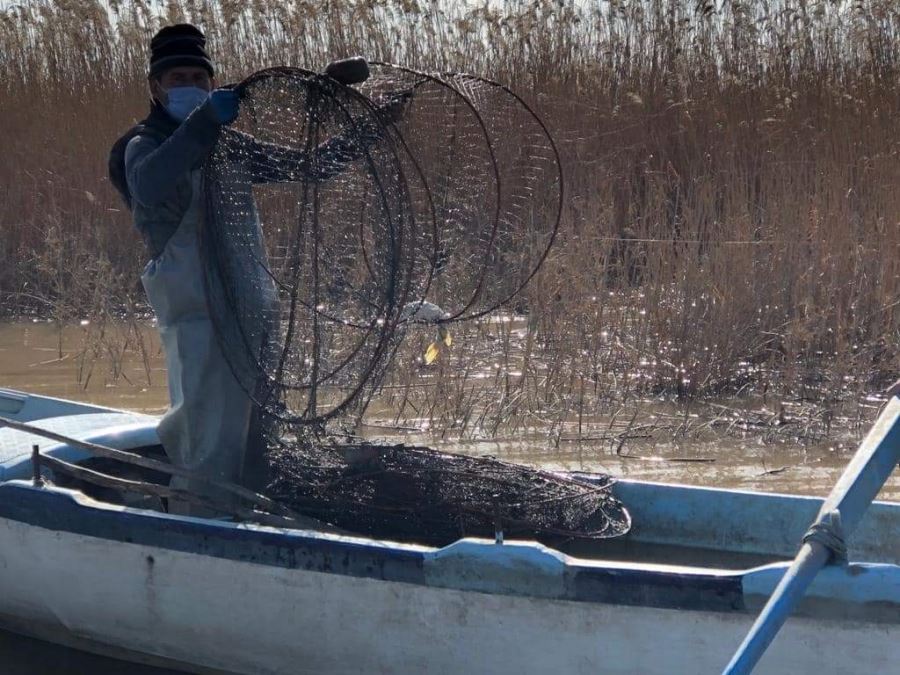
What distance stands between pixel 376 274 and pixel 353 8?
6.52 metres

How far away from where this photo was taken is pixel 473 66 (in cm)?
1012

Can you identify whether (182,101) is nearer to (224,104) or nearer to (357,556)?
(224,104)

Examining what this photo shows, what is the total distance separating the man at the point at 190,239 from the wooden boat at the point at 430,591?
348mm

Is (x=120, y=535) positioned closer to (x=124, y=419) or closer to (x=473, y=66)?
(x=124, y=419)

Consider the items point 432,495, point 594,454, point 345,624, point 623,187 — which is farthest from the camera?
point 623,187

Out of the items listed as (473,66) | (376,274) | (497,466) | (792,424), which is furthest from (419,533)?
(473,66)

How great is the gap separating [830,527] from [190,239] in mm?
2120

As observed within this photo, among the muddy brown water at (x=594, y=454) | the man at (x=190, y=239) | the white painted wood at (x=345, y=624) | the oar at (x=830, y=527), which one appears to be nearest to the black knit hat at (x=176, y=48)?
the man at (x=190, y=239)

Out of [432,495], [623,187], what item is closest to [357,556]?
[432,495]

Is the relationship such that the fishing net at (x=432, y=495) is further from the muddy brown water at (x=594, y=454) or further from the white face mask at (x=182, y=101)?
the white face mask at (x=182, y=101)

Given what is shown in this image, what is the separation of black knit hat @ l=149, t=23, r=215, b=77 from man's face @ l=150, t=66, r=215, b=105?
0.02m

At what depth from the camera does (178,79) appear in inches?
167

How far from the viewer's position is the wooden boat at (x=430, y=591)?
341 centimetres

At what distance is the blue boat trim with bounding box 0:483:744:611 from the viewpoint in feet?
11.4
